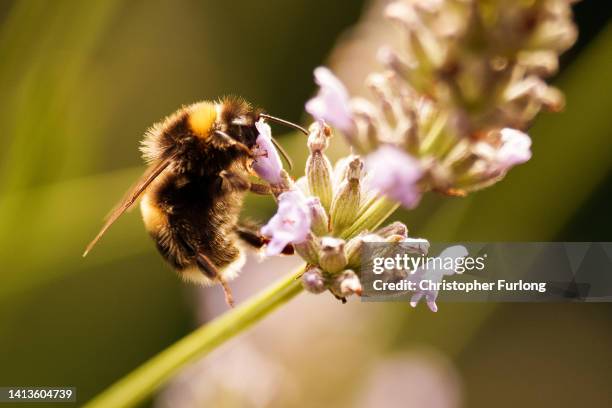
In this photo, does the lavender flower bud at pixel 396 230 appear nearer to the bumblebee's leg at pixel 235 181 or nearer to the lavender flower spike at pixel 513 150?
the lavender flower spike at pixel 513 150

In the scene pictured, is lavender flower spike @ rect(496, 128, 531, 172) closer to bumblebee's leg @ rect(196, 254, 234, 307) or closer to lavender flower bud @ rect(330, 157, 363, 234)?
lavender flower bud @ rect(330, 157, 363, 234)

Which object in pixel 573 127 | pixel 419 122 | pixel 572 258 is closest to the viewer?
pixel 419 122

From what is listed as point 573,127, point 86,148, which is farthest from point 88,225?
point 573,127

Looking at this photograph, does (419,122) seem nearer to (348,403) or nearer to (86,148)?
(348,403)

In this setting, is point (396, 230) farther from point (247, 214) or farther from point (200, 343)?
point (247, 214)

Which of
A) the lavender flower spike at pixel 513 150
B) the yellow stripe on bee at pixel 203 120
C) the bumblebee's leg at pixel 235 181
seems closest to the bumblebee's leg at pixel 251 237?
the bumblebee's leg at pixel 235 181

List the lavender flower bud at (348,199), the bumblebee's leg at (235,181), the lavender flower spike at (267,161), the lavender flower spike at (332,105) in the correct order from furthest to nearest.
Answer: the bumblebee's leg at (235,181) < the lavender flower spike at (267,161) < the lavender flower bud at (348,199) < the lavender flower spike at (332,105)
